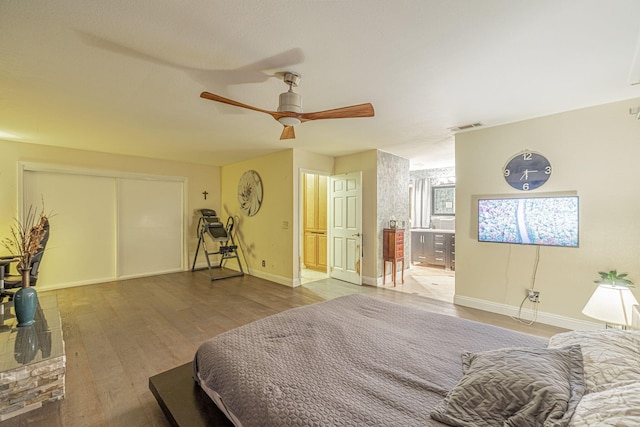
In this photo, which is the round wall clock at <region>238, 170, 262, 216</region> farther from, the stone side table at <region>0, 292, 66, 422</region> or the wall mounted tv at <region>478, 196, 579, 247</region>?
the wall mounted tv at <region>478, 196, 579, 247</region>

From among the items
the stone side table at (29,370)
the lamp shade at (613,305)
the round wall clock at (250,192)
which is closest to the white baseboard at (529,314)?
the lamp shade at (613,305)

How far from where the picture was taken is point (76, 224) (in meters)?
4.69

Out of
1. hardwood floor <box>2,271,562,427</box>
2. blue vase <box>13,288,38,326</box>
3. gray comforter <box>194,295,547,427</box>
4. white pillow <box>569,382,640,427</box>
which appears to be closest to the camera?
white pillow <box>569,382,640,427</box>

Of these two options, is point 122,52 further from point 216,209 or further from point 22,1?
point 216,209

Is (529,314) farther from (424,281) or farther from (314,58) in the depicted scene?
(314,58)

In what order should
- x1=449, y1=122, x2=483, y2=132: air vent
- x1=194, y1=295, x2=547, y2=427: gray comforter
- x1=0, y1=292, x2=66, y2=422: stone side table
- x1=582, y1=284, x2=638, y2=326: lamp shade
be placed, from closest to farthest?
x1=194, y1=295, x2=547, y2=427: gray comforter < x1=0, y1=292, x2=66, y2=422: stone side table < x1=582, y1=284, x2=638, y2=326: lamp shade < x1=449, y1=122, x2=483, y2=132: air vent

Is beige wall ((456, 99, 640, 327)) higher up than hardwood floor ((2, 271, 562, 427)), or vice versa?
beige wall ((456, 99, 640, 327))

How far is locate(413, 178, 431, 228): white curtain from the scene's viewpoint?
275 inches

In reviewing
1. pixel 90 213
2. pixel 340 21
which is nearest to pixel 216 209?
pixel 90 213

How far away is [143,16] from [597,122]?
4108 millimetres

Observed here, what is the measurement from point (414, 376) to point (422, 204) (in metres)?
6.38

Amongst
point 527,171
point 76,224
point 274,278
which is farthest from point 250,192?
point 527,171

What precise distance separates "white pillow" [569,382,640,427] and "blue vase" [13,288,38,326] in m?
3.46

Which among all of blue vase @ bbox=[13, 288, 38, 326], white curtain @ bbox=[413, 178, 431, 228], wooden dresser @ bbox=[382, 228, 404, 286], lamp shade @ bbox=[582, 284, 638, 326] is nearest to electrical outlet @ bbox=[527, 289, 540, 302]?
lamp shade @ bbox=[582, 284, 638, 326]
